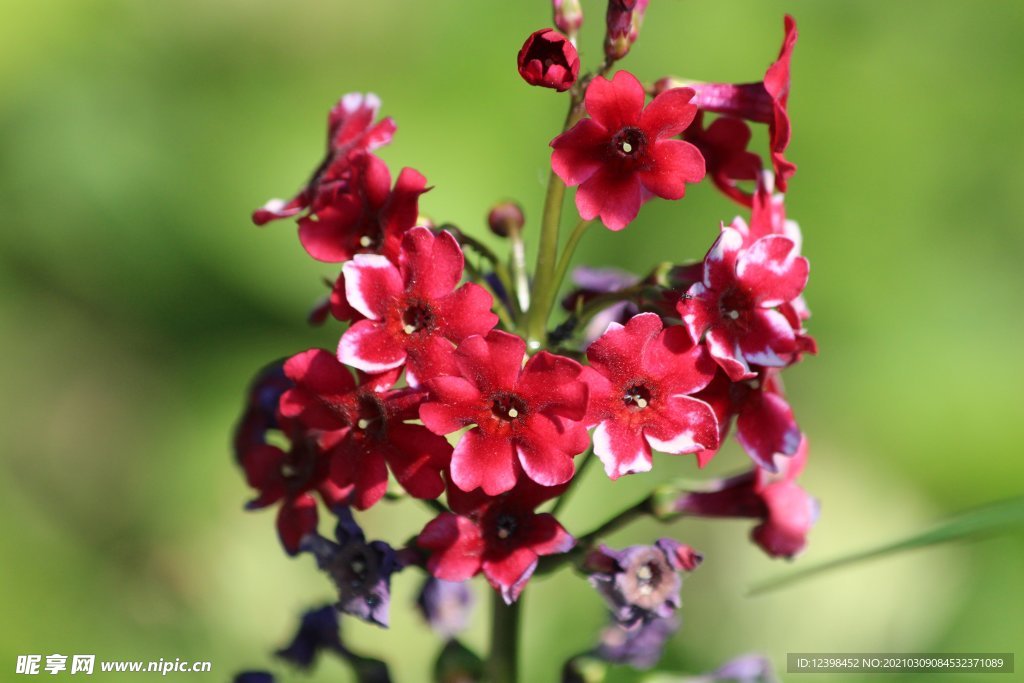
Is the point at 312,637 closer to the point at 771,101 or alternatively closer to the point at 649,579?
the point at 649,579

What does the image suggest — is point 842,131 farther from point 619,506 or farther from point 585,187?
point 585,187

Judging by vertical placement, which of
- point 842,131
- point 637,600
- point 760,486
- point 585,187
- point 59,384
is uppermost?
point 842,131

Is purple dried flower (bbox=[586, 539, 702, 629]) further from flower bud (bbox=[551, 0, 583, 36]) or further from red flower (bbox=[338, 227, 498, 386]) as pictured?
flower bud (bbox=[551, 0, 583, 36])

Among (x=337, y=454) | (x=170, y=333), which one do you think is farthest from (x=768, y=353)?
(x=170, y=333)

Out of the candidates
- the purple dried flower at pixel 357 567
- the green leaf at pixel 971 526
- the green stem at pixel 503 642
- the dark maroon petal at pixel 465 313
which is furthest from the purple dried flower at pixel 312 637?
the green leaf at pixel 971 526

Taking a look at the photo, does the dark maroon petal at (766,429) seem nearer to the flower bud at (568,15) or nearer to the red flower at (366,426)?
the red flower at (366,426)

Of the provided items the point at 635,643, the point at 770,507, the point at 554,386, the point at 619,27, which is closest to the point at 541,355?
the point at 554,386

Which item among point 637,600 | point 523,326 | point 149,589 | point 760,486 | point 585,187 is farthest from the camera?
point 149,589
